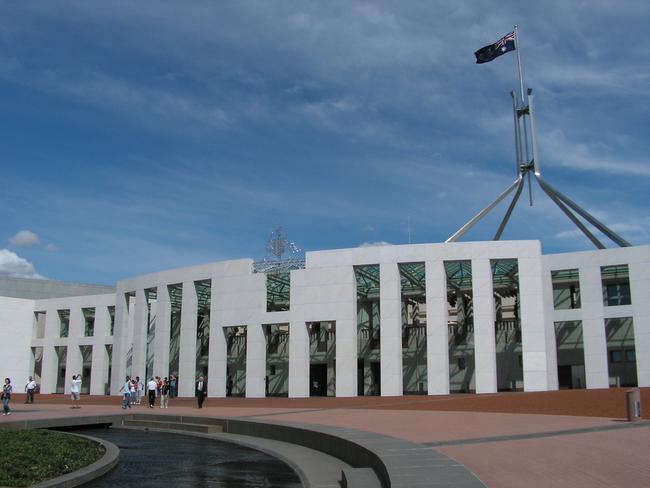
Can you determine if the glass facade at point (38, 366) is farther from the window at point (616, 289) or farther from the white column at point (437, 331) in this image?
the window at point (616, 289)

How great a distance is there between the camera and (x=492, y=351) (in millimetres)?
37438

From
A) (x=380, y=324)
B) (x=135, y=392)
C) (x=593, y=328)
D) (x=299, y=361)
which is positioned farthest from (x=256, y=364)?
(x=593, y=328)

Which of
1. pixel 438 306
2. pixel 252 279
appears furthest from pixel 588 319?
pixel 252 279

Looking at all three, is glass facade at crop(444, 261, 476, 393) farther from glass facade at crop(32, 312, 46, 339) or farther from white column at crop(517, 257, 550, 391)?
glass facade at crop(32, 312, 46, 339)

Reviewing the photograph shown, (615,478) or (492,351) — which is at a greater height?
(492,351)

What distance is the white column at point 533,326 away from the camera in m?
37.1

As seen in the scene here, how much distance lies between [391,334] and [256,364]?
29.7 feet

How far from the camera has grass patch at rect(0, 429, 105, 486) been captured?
1030 centimetres

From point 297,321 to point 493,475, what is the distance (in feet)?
103

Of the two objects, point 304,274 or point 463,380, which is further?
point 463,380

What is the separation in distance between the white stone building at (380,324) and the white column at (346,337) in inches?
2.4

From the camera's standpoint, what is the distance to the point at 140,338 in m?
48.5

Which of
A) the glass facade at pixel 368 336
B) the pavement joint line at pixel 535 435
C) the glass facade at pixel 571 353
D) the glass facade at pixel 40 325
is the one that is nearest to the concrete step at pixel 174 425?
Result: the pavement joint line at pixel 535 435

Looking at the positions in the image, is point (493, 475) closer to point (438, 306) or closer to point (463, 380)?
point (438, 306)
